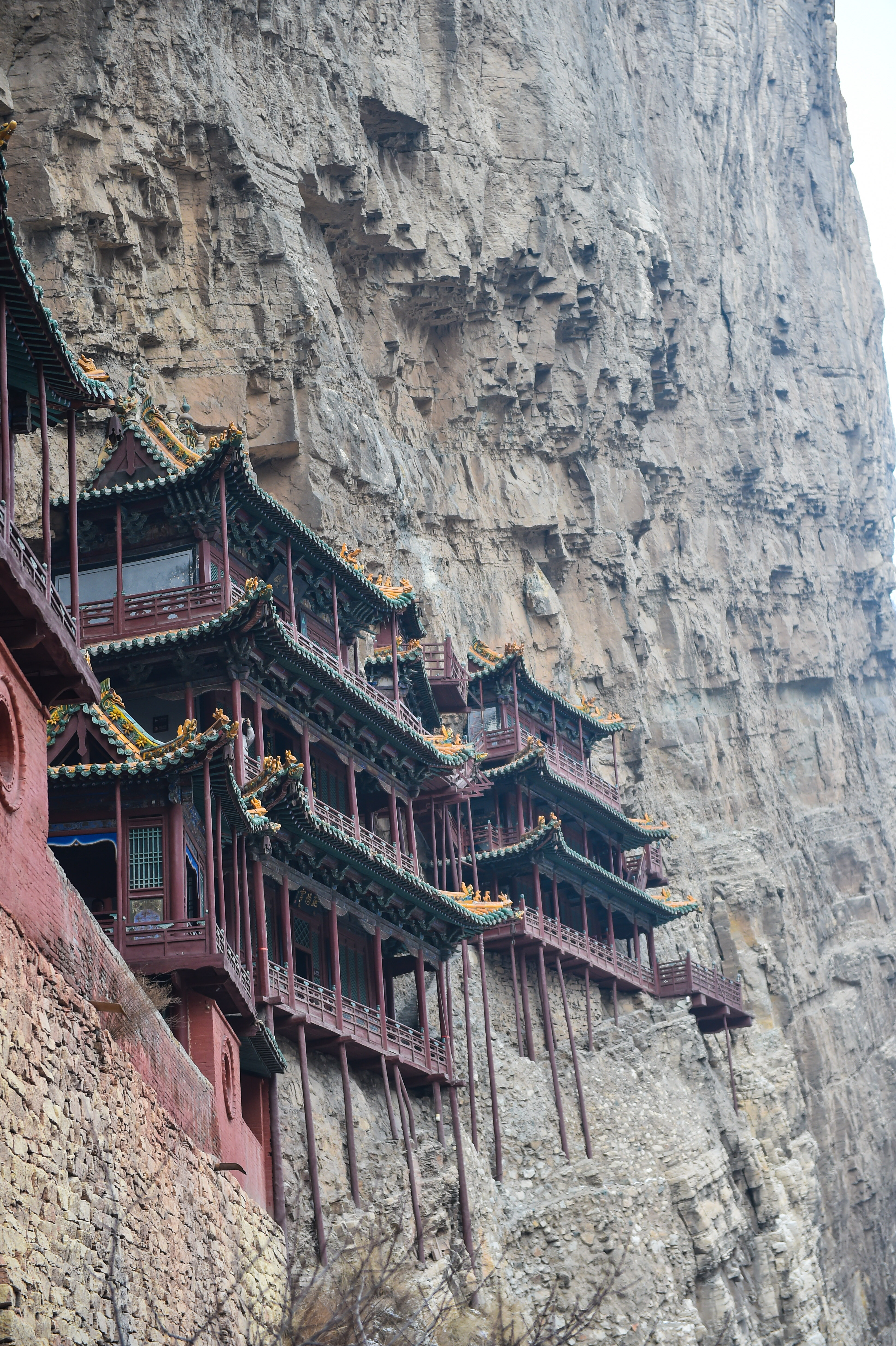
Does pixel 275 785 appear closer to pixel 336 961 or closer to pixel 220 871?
pixel 220 871

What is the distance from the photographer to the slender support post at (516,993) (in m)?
35.8

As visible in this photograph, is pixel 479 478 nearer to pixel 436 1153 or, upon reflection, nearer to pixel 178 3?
pixel 178 3

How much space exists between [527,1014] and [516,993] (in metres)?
0.79

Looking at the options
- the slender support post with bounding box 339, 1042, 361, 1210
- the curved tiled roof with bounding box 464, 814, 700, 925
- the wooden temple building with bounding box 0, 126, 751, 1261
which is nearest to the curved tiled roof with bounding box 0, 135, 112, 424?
→ the wooden temple building with bounding box 0, 126, 751, 1261

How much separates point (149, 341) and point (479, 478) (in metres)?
15.3

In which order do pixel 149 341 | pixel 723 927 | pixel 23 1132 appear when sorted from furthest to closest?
pixel 723 927 < pixel 149 341 < pixel 23 1132

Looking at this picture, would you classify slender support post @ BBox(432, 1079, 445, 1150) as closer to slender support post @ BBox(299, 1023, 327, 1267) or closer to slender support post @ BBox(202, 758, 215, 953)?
slender support post @ BBox(299, 1023, 327, 1267)

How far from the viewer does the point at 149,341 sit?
125 ft

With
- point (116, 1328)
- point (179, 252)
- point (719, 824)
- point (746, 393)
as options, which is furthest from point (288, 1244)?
point (746, 393)

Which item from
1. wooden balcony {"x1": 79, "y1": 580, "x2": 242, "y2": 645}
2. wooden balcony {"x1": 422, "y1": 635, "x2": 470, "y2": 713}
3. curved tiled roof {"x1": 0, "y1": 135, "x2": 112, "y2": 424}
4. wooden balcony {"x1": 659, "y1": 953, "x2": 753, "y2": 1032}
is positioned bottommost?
wooden balcony {"x1": 659, "y1": 953, "x2": 753, "y2": 1032}

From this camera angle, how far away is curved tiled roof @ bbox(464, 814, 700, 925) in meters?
38.2

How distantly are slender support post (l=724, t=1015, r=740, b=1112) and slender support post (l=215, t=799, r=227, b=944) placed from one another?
21.2 m

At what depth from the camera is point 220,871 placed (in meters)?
23.6

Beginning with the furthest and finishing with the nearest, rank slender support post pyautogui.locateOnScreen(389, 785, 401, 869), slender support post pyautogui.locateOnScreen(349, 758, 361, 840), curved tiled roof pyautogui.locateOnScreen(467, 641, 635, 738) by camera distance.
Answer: curved tiled roof pyautogui.locateOnScreen(467, 641, 635, 738) → slender support post pyautogui.locateOnScreen(389, 785, 401, 869) → slender support post pyautogui.locateOnScreen(349, 758, 361, 840)
